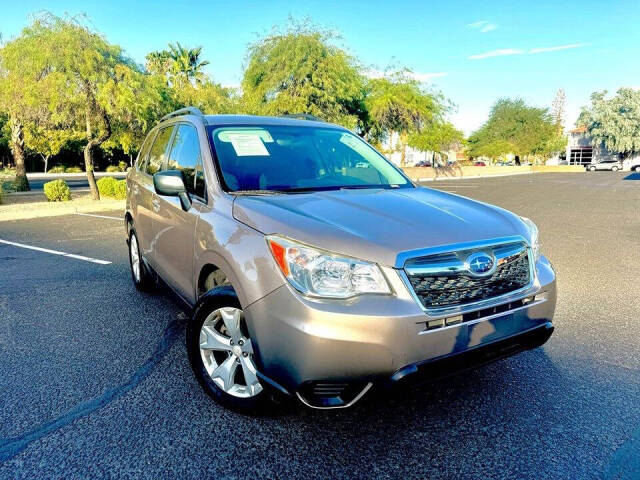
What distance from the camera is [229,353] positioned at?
277cm

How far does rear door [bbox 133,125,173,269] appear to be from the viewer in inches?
168

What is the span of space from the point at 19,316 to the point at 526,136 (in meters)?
81.9

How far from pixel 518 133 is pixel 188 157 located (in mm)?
82456

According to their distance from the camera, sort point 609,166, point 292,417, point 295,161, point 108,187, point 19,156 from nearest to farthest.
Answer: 1. point 292,417
2. point 295,161
3. point 108,187
4. point 19,156
5. point 609,166

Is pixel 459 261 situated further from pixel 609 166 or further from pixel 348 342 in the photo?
pixel 609 166

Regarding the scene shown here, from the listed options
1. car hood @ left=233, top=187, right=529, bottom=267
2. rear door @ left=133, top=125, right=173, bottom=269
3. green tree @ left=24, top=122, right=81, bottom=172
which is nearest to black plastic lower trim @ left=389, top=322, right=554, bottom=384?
car hood @ left=233, top=187, right=529, bottom=267

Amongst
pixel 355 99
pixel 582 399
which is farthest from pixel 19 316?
pixel 355 99

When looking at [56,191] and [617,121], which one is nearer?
[56,191]

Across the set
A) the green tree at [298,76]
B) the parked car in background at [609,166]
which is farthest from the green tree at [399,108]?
the parked car in background at [609,166]

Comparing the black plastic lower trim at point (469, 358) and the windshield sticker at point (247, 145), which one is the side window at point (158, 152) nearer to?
the windshield sticker at point (247, 145)

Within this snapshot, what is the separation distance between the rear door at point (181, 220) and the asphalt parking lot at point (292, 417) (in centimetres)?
61

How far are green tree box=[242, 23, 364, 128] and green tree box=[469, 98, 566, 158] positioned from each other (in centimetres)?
5579

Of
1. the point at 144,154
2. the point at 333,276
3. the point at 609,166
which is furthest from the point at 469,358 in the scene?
the point at 609,166

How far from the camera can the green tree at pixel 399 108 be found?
109 feet
